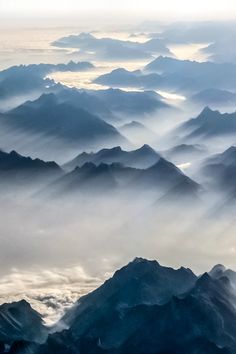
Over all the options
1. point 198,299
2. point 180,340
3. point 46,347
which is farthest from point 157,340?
point 46,347

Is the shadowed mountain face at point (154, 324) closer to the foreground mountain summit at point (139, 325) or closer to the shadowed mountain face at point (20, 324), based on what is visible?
the foreground mountain summit at point (139, 325)

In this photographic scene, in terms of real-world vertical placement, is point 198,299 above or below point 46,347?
above

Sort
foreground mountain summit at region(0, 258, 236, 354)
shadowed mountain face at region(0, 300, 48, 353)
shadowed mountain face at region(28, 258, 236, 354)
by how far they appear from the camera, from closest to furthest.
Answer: foreground mountain summit at region(0, 258, 236, 354) → shadowed mountain face at region(28, 258, 236, 354) → shadowed mountain face at region(0, 300, 48, 353)

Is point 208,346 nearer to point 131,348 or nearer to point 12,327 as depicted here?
point 131,348

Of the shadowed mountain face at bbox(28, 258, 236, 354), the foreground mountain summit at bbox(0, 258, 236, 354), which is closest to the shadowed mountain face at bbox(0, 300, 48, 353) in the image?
the foreground mountain summit at bbox(0, 258, 236, 354)

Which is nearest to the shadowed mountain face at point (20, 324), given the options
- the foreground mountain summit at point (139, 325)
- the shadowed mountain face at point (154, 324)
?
the foreground mountain summit at point (139, 325)

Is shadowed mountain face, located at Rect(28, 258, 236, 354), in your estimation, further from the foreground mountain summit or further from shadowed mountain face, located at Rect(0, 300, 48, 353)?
shadowed mountain face, located at Rect(0, 300, 48, 353)

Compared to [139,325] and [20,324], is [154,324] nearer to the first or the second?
[139,325]

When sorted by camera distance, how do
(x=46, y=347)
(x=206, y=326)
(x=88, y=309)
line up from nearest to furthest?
1. (x=46, y=347)
2. (x=206, y=326)
3. (x=88, y=309)
